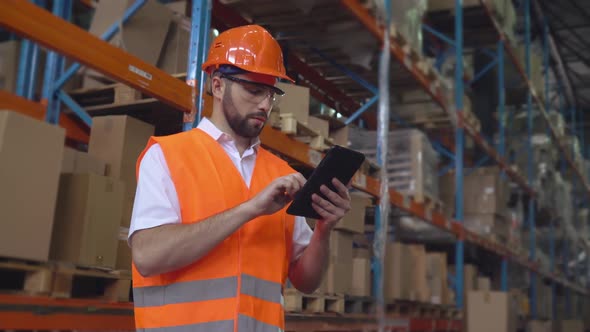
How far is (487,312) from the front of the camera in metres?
7.12

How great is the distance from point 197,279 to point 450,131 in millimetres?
7178

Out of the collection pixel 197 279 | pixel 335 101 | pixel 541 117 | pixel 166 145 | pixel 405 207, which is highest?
pixel 541 117

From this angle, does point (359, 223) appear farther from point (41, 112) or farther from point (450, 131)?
point (450, 131)

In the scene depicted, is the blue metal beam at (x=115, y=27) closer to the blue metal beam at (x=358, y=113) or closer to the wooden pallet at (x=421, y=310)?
the blue metal beam at (x=358, y=113)

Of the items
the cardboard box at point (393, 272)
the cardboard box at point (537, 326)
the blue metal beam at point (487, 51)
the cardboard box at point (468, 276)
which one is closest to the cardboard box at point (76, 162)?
the cardboard box at point (393, 272)

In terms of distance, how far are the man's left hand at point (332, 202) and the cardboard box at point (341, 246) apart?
2.44m

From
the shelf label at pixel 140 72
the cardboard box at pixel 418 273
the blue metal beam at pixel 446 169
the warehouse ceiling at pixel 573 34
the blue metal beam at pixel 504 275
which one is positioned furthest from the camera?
the warehouse ceiling at pixel 573 34

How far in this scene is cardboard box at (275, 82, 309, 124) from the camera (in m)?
4.32

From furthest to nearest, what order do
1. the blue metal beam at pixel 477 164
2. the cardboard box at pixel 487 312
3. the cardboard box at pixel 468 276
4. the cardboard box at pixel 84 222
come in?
the blue metal beam at pixel 477 164 < the cardboard box at pixel 468 276 < the cardboard box at pixel 487 312 < the cardboard box at pixel 84 222

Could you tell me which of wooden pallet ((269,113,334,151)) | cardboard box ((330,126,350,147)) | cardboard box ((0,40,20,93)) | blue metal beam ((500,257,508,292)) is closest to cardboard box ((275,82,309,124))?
wooden pallet ((269,113,334,151))

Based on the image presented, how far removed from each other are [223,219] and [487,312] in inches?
234

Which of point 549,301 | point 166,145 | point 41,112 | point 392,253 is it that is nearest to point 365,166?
point 392,253

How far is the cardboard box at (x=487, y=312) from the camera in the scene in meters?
6.90

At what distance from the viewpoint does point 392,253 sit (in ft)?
19.0
